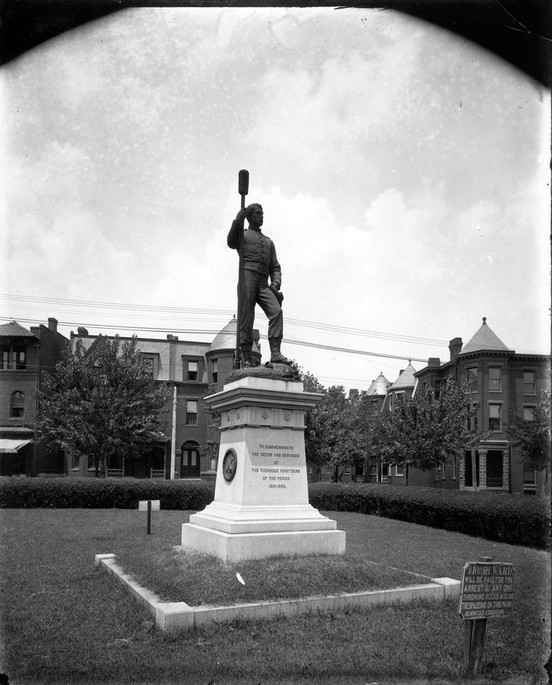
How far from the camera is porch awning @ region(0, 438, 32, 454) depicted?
38.2 meters

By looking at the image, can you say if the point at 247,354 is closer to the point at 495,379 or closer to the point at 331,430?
the point at 331,430

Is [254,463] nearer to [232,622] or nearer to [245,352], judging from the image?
[245,352]

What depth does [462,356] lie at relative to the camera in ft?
156

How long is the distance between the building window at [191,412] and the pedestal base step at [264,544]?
37208 millimetres

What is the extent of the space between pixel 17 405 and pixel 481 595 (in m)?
40.2

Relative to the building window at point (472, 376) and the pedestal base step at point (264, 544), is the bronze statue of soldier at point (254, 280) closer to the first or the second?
the pedestal base step at point (264, 544)

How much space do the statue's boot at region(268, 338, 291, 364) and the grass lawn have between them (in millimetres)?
3260

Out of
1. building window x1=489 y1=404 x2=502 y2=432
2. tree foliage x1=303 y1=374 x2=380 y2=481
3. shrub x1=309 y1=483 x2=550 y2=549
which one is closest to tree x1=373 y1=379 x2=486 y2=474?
tree foliage x1=303 y1=374 x2=380 y2=481

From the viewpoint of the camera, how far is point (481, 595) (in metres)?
5.32

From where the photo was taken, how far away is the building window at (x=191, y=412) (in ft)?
154

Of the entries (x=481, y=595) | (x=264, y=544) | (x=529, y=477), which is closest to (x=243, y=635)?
(x=264, y=544)

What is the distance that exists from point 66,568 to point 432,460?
25.4 m

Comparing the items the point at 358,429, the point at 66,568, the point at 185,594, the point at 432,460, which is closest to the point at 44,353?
the point at 358,429

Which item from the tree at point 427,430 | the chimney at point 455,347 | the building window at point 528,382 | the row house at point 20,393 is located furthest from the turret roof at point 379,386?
the row house at point 20,393
